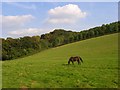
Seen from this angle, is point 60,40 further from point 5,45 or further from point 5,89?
point 5,89

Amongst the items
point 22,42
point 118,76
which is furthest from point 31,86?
point 22,42

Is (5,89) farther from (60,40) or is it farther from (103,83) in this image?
(60,40)

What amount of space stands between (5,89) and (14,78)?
3113 mm

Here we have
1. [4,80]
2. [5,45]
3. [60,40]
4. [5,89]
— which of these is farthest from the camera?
[60,40]

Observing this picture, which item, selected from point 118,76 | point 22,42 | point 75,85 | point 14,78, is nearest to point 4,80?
point 14,78

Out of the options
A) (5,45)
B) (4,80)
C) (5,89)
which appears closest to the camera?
(5,89)

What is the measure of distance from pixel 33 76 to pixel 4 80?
238 cm

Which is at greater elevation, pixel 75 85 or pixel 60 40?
pixel 60 40

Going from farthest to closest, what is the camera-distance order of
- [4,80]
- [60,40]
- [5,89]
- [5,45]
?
[60,40]
[5,45]
[4,80]
[5,89]

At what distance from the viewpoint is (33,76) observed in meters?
19.3

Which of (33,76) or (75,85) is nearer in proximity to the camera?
(75,85)

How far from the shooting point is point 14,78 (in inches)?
733

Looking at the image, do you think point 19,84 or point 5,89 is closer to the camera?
point 5,89

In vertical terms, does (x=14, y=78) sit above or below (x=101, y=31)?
below
